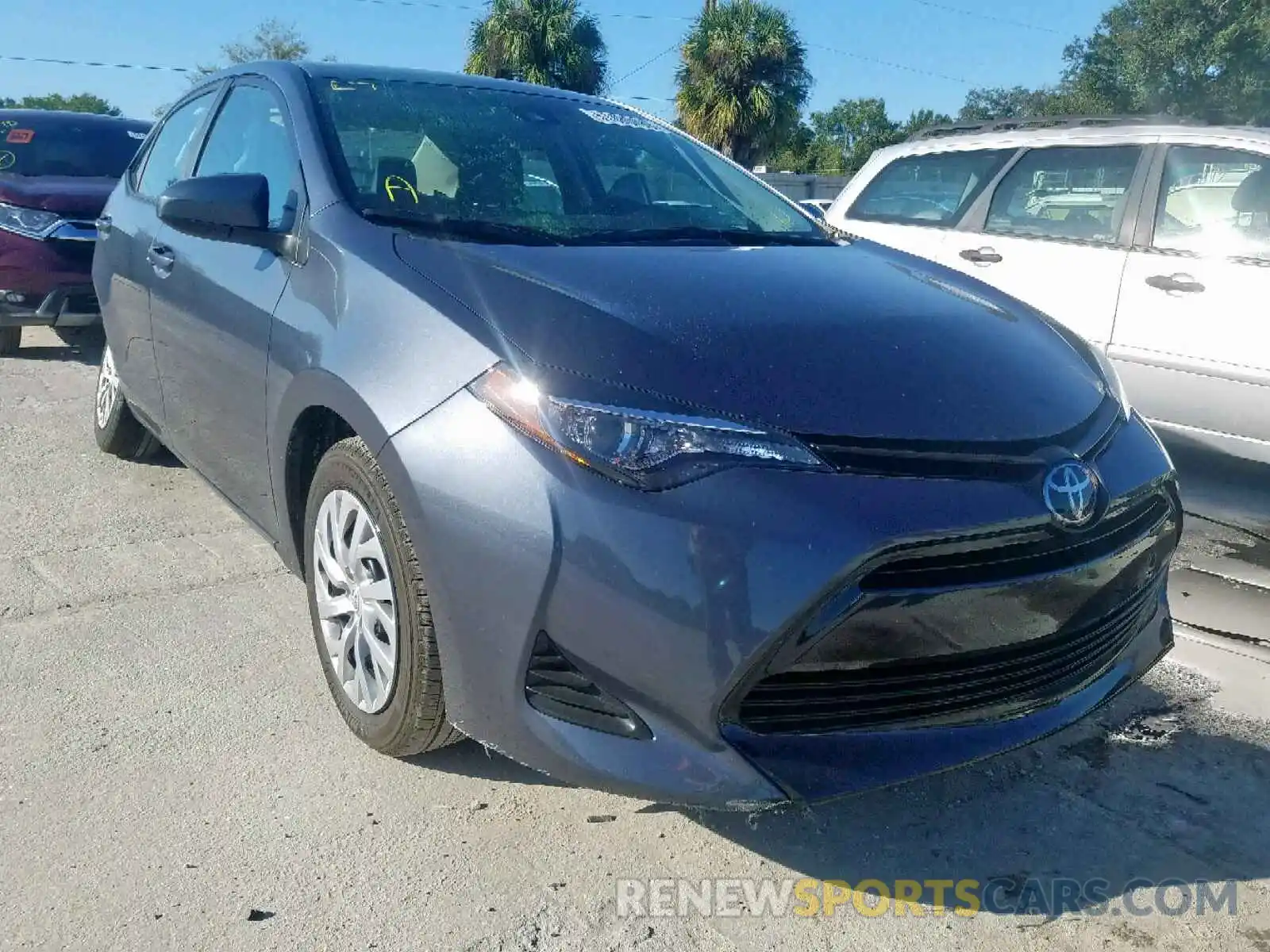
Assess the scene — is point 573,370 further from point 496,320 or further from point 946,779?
point 946,779

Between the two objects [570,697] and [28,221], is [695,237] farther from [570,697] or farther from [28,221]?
[28,221]

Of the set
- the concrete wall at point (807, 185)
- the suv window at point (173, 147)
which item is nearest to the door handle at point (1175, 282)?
the suv window at point (173, 147)

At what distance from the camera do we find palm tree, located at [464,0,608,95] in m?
34.2

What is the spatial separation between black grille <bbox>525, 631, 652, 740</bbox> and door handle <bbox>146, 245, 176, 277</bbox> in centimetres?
211

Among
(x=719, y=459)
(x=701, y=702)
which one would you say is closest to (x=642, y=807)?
(x=701, y=702)

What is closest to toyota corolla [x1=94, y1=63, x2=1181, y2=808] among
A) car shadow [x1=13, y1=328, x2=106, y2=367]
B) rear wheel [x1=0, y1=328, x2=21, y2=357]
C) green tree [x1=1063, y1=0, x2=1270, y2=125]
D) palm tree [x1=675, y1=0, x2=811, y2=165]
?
car shadow [x1=13, y1=328, x2=106, y2=367]

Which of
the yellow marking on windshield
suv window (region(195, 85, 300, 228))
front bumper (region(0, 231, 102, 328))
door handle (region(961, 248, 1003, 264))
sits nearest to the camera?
the yellow marking on windshield

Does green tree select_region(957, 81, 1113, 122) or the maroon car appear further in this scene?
green tree select_region(957, 81, 1113, 122)

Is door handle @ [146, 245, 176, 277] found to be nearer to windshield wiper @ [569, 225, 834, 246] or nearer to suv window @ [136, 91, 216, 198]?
suv window @ [136, 91, 216, 198]

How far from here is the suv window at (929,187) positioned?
5805mm

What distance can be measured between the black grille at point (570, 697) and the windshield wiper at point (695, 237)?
44.5 inches

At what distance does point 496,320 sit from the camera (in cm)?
220

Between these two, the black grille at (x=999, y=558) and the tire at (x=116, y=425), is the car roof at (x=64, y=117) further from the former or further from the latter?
the black grille at (x=999, y=558)

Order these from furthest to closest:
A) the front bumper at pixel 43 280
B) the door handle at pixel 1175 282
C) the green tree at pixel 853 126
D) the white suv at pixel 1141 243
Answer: the green tree at pixel 853 126 < the front bumper at pixel 43 280 < the door handle at pixel 1175 282 < the white suv at pixel 1141 243
